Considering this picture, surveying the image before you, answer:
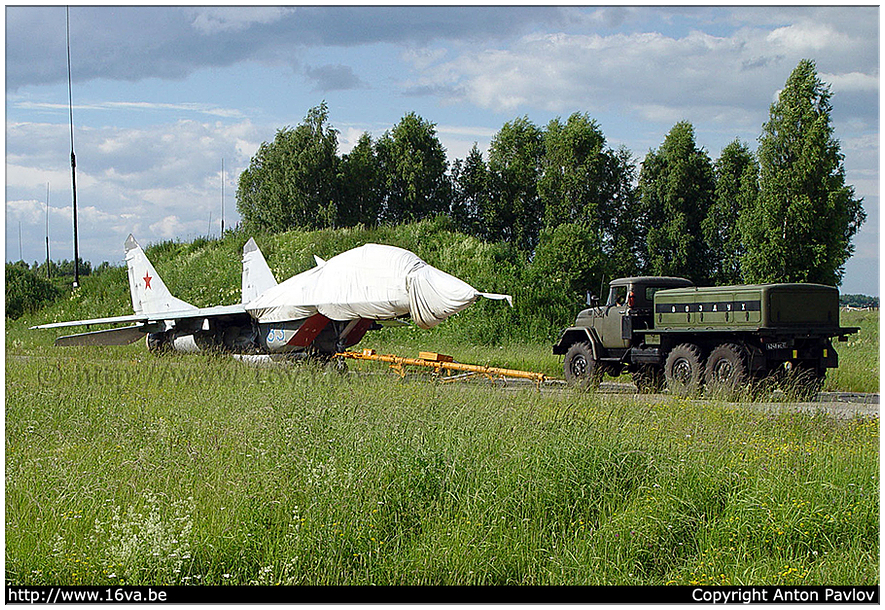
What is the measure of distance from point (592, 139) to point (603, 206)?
13.5 feet

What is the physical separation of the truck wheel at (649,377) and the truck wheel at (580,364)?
32.7 inches

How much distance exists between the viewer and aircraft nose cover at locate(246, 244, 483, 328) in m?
14.2

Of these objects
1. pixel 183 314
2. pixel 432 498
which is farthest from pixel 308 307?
pixel 432 498

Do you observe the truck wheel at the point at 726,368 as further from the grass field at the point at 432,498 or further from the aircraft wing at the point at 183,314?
the aircraft wing at the point at 183,314

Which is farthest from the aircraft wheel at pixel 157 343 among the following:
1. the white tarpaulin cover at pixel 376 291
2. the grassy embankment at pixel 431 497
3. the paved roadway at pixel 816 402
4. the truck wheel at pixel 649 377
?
the truck wheel at pixel 649 377

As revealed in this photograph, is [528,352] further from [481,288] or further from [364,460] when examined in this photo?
[364,460]

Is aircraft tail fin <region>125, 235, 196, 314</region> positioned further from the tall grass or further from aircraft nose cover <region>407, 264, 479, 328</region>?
the tall grass

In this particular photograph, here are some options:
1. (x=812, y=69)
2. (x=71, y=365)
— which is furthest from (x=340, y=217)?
(x=71, y=365)

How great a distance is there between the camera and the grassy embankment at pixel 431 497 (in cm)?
539

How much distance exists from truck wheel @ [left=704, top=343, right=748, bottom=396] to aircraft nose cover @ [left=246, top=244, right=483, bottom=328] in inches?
174

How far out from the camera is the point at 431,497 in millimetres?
6215

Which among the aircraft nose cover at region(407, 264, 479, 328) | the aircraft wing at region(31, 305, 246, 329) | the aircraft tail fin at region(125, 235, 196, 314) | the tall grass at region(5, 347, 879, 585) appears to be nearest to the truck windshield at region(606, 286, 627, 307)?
the aircraft nose cover at region(407, 264, 479, 328)

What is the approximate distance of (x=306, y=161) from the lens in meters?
47.3
